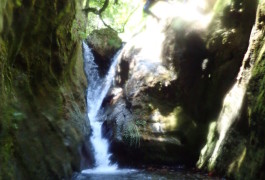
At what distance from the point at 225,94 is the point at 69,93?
14.5ft

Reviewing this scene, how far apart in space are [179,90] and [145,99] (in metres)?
1.14

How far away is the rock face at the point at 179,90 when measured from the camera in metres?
9.31

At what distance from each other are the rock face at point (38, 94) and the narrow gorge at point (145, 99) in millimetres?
25

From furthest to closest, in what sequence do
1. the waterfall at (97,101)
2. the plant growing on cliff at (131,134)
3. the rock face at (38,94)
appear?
the waterfall at (97,101) < the plant growing on cliff at (131,134) < the rock face at (38,94)

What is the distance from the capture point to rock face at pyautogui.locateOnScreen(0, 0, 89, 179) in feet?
18.8

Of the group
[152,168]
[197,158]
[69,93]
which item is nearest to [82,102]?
[69,93]

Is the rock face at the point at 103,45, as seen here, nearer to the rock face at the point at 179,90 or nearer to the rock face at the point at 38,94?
the rock face at the point at 179,90

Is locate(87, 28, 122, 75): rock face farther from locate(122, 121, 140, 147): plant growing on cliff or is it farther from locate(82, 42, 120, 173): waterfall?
locate(122, 121, 140, 147): plant growing on cliff

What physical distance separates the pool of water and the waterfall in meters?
0.54

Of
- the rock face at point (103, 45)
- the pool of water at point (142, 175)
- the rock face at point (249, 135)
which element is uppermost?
the rock face at point (103, 45)

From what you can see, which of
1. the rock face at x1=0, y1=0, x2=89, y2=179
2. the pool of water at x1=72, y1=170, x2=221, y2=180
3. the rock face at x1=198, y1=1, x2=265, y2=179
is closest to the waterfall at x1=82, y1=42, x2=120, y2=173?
the pool of water at x1=72, y1=170, x2=221, y2=180

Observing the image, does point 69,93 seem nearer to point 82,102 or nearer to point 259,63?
point 82,102

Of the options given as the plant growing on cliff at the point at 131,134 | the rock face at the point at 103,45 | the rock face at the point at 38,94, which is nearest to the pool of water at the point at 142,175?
the rock face at the point at 38,94

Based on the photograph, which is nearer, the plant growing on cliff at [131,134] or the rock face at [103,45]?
the plant growing on cliff at [131,134]
